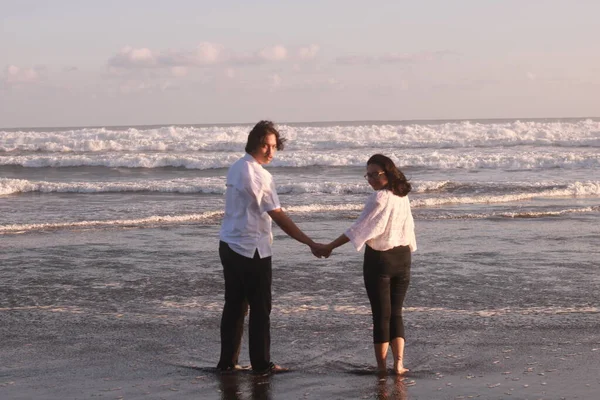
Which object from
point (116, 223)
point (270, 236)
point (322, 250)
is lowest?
point (116, 223)

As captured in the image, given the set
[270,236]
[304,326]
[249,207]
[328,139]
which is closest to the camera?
[249,207]

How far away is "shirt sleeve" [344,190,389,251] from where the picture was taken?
5.59m

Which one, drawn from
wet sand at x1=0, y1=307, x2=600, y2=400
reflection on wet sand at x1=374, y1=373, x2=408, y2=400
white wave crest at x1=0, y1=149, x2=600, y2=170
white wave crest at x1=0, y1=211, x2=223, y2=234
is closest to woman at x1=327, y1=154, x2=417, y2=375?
reflection on wet sand at x1=374, y1=373, x2=408, y2=400

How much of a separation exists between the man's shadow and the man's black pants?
11 centimetres

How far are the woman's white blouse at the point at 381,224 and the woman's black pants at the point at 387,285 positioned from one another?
7cm

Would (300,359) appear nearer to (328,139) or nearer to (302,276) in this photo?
(302,276)

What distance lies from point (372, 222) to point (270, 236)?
0.71 m

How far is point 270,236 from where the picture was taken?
5.71m

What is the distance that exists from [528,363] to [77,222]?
11.1 m

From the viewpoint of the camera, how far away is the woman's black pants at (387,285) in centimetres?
567

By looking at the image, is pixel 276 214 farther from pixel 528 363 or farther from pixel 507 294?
pixel 507 294

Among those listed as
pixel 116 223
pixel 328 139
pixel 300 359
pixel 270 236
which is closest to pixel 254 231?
pixel 270 236

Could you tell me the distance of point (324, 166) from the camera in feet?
104

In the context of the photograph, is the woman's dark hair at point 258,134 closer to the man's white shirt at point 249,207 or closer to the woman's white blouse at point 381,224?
the man's white shirt at point 249,207
